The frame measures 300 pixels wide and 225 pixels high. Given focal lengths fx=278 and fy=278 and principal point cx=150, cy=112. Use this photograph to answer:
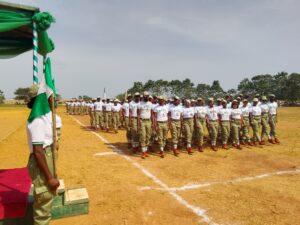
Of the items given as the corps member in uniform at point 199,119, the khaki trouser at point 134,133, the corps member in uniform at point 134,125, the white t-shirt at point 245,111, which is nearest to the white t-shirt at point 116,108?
the corps member in uniform at point 134,125

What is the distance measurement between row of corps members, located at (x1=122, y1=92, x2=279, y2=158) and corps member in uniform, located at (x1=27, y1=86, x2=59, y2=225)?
6.43m

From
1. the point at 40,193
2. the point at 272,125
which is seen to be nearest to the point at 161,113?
the point at 272,125

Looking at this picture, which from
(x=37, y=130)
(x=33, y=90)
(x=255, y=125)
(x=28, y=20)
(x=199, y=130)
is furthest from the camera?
(x=255, y=125)

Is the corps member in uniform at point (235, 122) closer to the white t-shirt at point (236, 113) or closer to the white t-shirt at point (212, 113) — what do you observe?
the white t-shirt at point (236, 113)

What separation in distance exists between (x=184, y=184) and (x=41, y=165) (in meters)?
4.33

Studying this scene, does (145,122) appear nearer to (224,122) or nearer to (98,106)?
(224,122)

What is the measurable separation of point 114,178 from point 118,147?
471 centimetres

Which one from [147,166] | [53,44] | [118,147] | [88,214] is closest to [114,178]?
[147,166]

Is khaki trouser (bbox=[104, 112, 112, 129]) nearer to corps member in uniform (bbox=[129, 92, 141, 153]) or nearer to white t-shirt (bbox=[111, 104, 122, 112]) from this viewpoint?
white t-shirt (bbox=[111, 104, 122, 112])

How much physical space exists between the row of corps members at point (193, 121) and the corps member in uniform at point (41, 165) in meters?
6.43

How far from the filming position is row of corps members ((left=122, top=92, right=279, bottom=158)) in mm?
10773

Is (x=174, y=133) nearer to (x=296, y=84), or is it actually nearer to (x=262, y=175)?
(x=262, y=175)

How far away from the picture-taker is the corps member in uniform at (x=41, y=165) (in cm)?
373

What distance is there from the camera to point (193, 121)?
39.9 feet
